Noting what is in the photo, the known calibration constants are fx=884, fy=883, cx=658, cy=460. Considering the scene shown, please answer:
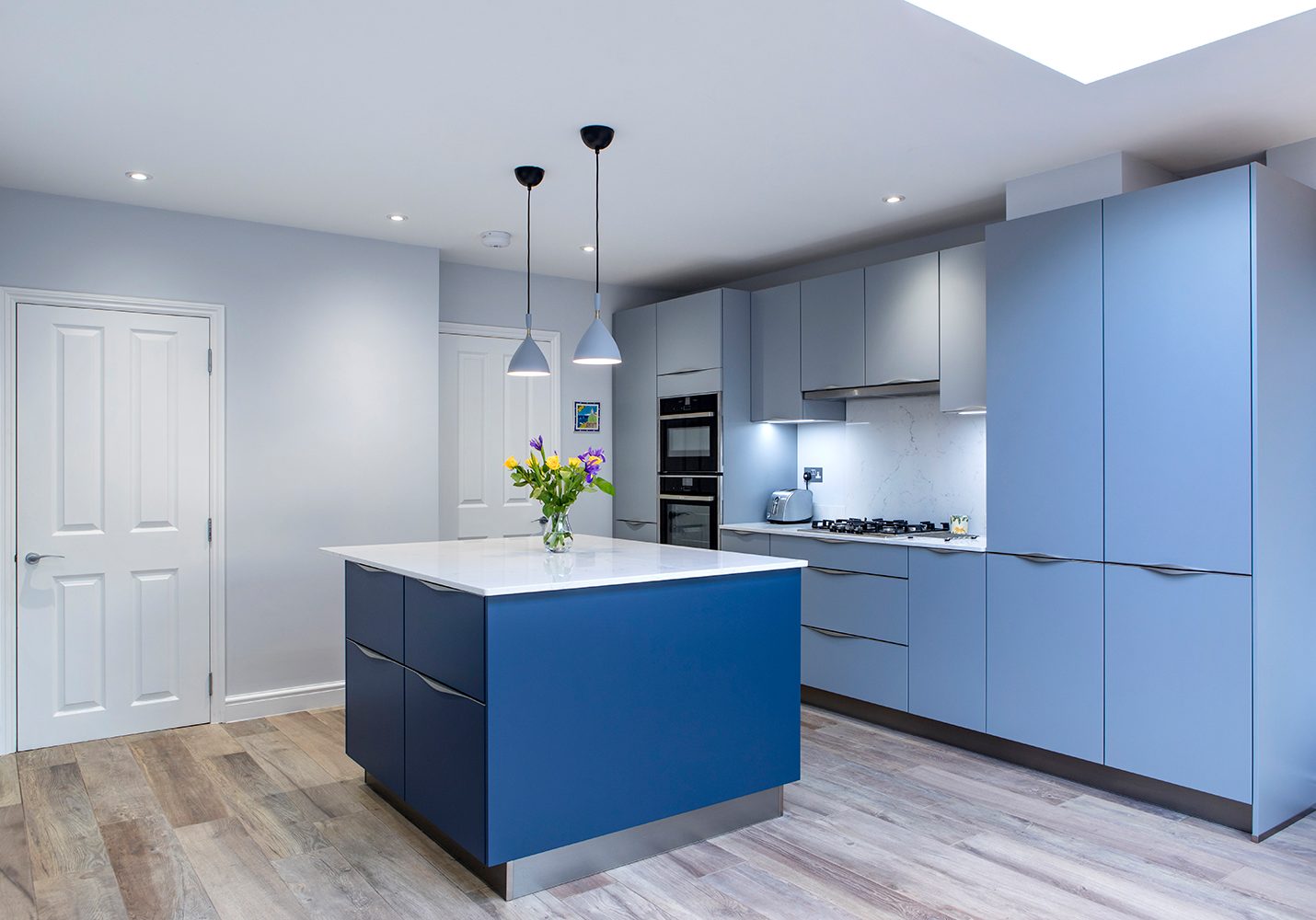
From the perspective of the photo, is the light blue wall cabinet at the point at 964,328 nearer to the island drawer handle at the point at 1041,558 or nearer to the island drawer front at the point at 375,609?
the island drawer handle at the point at 1041,558

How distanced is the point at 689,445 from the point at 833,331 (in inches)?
45.7

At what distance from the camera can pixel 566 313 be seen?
5801 mm

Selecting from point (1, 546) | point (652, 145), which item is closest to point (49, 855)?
point (1, 546)

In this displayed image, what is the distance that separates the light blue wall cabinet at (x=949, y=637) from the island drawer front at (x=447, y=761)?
223cm

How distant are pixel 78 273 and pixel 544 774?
10.7 ft

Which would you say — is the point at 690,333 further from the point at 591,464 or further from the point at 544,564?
the point at 544,564

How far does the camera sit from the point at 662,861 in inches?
110

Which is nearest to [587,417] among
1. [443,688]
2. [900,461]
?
[900,461]

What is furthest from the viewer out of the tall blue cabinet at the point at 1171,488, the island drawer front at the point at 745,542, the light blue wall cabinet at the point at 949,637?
the island drawer front at the point at 745,542

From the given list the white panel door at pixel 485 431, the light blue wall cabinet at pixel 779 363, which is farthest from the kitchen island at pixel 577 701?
the white panel door at pixel 485 431

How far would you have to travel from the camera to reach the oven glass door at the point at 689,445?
5.23 metres

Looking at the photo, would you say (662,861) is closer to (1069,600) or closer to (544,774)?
(544,774)

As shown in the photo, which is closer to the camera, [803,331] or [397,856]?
[397,856]

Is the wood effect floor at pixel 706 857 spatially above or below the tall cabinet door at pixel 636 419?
below
